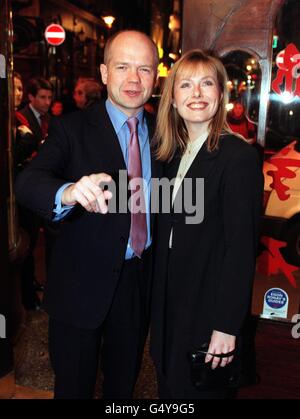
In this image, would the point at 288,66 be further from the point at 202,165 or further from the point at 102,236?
the point at 102,236

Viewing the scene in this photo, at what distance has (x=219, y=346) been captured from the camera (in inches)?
72.2

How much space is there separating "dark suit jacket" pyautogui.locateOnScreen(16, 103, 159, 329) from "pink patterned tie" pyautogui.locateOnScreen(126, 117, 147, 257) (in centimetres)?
4

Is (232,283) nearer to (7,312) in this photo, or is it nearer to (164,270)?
(164,270)

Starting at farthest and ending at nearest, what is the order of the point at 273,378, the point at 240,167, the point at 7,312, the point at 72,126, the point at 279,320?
1. the point at 279,320
2. the point at 273,378
3. the point at 7,312
4. the point at 72,126
5. the point at 240,167

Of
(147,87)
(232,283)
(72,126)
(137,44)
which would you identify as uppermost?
(137,44)

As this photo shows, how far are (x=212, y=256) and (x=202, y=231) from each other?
111mm

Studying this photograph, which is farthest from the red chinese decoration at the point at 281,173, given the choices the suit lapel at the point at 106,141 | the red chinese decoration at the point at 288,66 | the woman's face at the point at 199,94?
the suit lapel at the point at 106,141

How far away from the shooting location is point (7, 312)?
9.16 feet

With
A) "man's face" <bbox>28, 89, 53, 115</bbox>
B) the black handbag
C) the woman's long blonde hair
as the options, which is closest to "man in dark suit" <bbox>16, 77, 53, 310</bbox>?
"man's face" <bbox>28, 89, 53, 115</bbox>

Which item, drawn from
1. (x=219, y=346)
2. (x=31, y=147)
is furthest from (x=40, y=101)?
(x=219, y=346)

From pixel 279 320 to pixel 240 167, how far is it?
2.50 meters

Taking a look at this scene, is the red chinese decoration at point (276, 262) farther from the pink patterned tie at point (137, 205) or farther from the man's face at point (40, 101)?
the man's face at point (40, 101)

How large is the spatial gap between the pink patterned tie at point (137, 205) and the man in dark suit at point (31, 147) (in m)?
1.88
